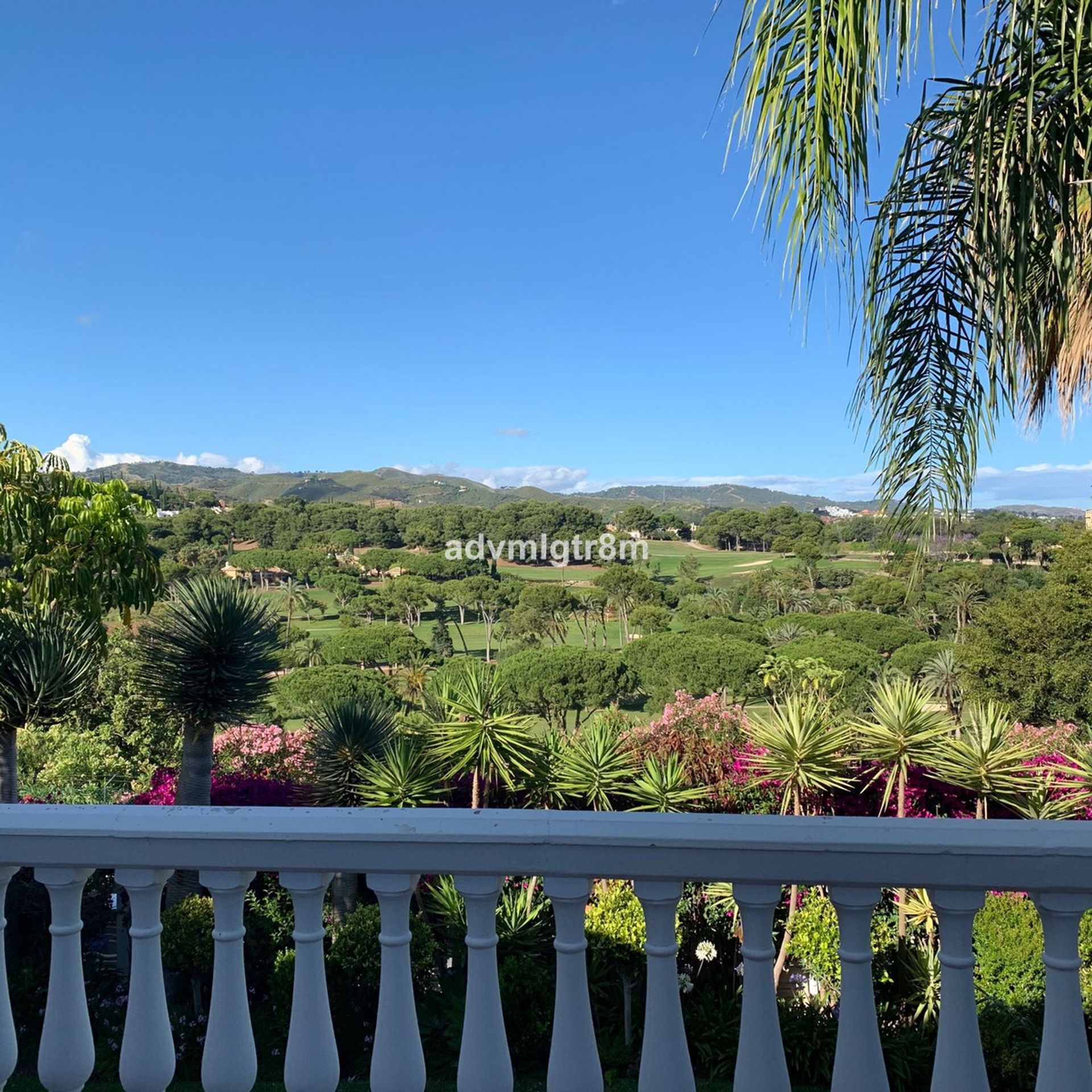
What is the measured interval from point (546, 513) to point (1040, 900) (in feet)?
169

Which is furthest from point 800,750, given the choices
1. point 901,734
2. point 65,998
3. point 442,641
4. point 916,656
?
point 442,641

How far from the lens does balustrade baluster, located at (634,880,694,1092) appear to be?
3.34ft

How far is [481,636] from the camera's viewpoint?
41438mm

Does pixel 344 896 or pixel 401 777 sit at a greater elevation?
pixel 401 777

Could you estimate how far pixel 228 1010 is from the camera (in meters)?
1.09

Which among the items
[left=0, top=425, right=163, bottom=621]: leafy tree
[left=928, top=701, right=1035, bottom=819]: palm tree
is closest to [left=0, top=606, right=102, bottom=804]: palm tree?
[left=0, top=425, right=163, bottom=621]: leafy tree

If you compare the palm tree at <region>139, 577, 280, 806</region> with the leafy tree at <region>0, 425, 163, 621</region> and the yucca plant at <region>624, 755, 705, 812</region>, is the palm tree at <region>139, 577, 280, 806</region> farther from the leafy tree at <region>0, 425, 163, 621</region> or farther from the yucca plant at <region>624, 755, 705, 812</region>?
the yucca plant at <region>624, 755, 705, 812</region>

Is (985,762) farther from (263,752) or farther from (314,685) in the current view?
(314,685)

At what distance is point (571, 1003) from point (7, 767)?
542 cm

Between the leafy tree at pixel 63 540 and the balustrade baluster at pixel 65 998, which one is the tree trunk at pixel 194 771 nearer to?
the leafy tree at pixel 63 540

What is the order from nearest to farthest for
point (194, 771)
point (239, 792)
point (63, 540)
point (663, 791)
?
point (194, 771) < point (663, 791) < point (63, 540) < point (239, 792)

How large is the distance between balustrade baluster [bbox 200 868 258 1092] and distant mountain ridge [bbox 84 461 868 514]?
170ft

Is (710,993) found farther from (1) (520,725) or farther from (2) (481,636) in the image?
(2) (481,636)

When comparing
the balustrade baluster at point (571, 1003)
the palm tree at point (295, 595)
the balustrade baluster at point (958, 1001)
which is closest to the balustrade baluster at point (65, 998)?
the balustrade baluster at point (571, 1003)
